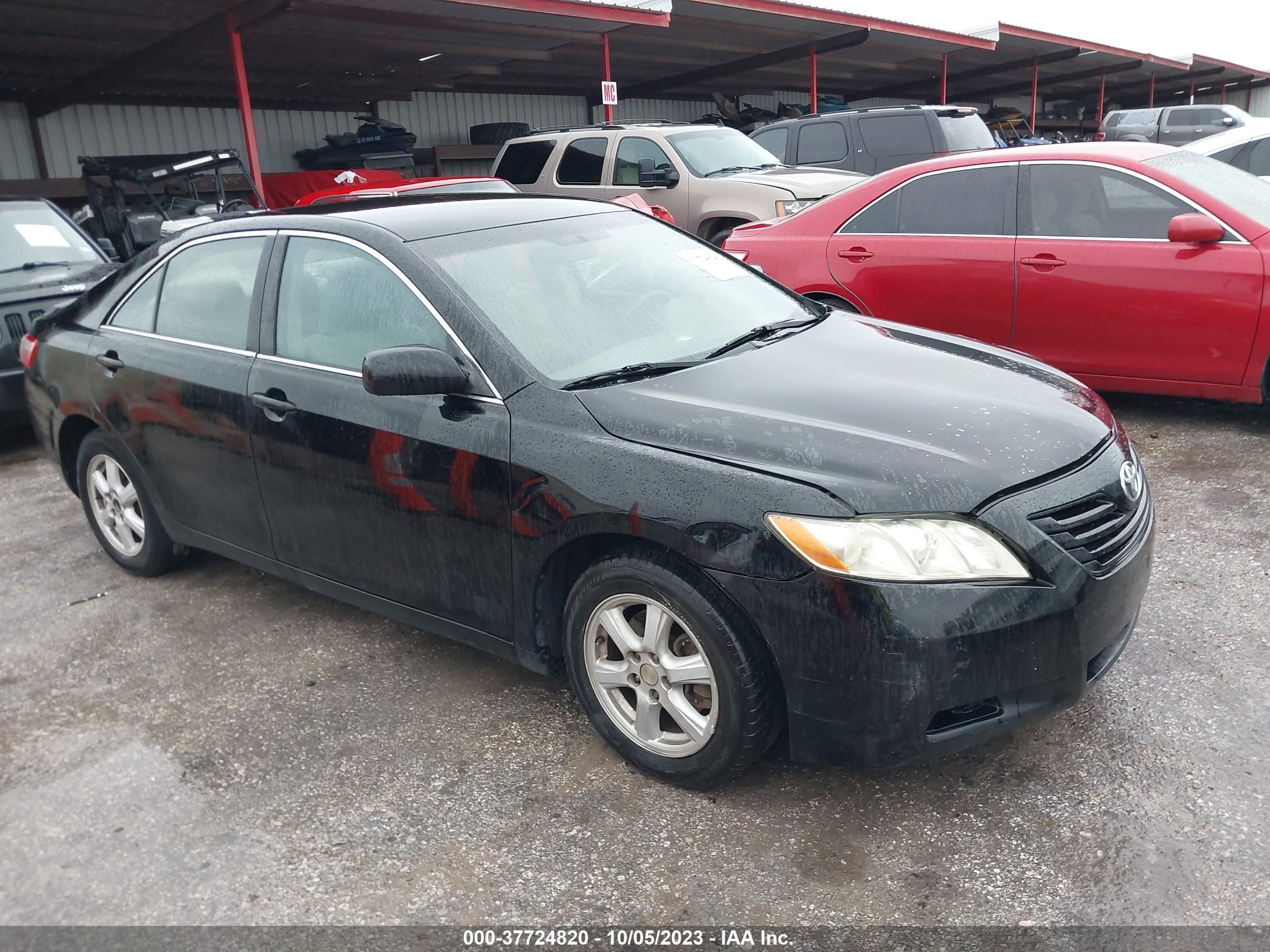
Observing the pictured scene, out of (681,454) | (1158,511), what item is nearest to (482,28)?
(1158,511)

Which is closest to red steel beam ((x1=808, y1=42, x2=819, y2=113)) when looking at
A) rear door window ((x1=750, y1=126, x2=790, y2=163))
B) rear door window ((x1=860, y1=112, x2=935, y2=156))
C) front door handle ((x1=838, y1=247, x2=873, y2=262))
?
rear door window ((x1=750, y1=126, x2=790, y2=163))

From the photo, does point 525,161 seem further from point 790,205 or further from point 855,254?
point 855,254

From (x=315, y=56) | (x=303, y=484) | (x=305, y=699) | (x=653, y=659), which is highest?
(x=315, y=56)

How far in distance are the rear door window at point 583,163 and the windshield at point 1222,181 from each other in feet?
21.2

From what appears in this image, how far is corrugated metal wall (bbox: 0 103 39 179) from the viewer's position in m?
16.6

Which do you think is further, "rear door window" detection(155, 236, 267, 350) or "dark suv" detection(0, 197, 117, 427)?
"dark suv" detection(0, 197, 117, 427)

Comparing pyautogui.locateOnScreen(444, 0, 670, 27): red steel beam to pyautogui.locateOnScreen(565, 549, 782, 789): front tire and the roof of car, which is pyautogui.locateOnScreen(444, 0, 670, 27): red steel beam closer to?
the roof of car

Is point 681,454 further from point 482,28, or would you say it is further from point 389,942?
point 482,28

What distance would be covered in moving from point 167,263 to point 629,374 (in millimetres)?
2316

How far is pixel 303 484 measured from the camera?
3.65m

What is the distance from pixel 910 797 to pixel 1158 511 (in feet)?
8.30

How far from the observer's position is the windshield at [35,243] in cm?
749

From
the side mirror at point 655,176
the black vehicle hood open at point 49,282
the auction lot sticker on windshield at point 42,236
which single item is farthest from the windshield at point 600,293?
the side mirror at point 655,176

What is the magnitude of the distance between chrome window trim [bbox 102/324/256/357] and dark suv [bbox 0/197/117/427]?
2863mm
